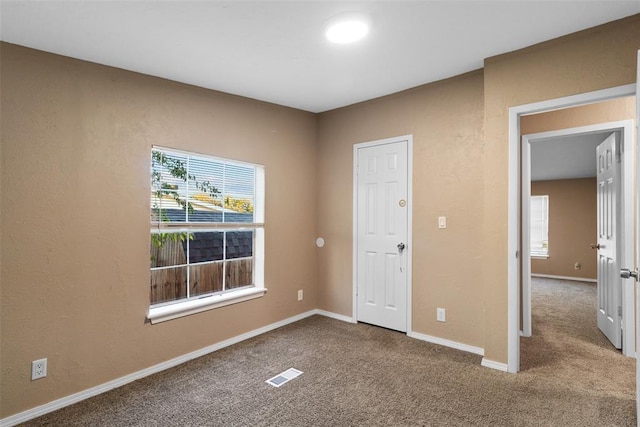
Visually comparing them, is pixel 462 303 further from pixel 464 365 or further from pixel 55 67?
A: pixel 55 67

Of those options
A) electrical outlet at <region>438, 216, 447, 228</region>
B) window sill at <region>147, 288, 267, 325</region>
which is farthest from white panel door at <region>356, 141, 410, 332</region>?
window sill at <region>147, 288, 267, 325</region>

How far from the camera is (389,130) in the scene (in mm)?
3639

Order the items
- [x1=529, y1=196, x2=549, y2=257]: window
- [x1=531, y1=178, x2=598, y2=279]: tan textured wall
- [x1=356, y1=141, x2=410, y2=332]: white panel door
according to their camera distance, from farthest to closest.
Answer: [x1=529, y1=196, x2=549, y2=257]: window → [x1=531, y1=178, x2=598, y2=279]: tan textured wall → [x1=356, y1=141, x2=410, y2=332]: white panel door

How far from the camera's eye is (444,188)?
325cm

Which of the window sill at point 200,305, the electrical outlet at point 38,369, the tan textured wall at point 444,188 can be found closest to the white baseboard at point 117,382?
Answer: the electrical outlet at point 38,369

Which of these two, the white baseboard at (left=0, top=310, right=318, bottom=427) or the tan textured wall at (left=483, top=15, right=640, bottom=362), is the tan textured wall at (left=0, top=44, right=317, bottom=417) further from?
the tan textured wall at (left=483, top=15, right=640, bottom=362)

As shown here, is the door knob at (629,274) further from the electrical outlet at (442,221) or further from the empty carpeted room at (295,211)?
the electrical outlet at (442,221)

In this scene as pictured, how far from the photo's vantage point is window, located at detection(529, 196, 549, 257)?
7.41 m

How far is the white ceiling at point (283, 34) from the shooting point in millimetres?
1973

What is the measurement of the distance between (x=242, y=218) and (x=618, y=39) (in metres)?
3.31

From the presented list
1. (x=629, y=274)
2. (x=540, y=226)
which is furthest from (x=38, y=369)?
(x=540, y=226)

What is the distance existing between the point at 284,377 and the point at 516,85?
2.88 m

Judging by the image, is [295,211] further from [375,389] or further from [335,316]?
[375,389]

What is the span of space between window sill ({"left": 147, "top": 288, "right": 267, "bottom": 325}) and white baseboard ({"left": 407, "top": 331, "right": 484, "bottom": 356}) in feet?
5.36
